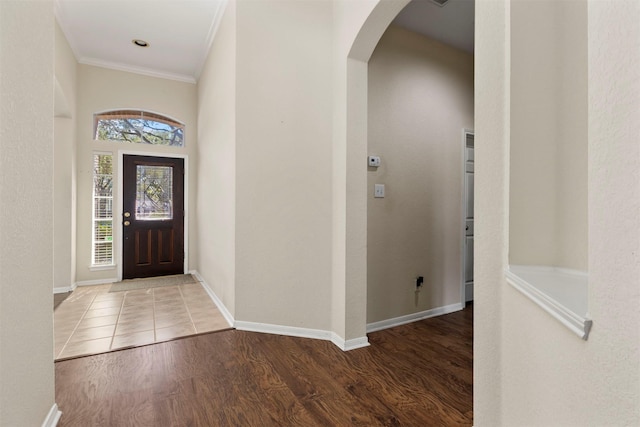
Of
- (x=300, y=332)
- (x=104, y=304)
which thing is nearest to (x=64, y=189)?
(x=104, y=304)

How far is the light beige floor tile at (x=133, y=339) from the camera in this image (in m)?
2.43

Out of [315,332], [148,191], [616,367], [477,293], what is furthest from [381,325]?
[148,191]

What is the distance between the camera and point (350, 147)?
93.7 inches

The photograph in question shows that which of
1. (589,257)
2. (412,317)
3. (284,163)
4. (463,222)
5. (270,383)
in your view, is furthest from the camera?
(463,222)

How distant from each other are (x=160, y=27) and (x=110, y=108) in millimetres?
1600

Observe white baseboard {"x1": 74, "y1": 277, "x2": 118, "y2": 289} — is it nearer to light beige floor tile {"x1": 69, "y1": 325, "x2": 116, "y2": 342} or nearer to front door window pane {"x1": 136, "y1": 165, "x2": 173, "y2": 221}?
front door window pane {"x1": 136, "y1": 165, "x2": 173, "y2": 221}

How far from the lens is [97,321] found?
2.91 meters

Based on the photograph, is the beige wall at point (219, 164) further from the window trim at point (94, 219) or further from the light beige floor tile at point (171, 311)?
the window trim at point (94, 219)

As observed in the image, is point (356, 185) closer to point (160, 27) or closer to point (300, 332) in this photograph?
point (300, 332)

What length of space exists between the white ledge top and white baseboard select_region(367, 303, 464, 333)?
1.74m

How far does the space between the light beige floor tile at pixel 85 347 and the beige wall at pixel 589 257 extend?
8.47 feet

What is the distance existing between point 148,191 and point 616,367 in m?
5.23

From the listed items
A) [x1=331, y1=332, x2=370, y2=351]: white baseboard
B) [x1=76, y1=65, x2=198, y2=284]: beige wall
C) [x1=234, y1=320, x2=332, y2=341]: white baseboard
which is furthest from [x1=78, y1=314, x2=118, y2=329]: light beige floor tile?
[x1=331, y1=332, x2=370, y2=351]: white baseboard

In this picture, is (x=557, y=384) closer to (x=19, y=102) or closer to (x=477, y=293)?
(x=477, y=293)
